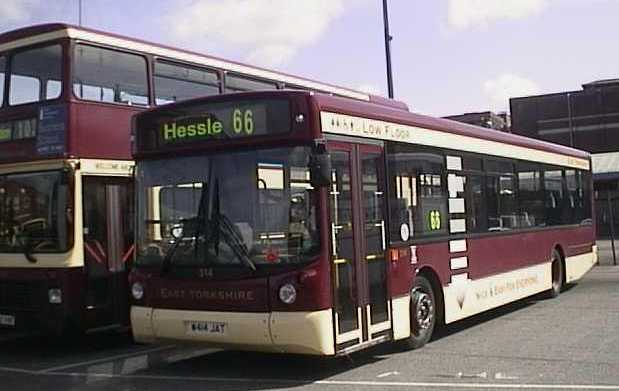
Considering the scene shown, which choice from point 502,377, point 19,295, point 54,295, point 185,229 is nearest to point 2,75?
point 19,295

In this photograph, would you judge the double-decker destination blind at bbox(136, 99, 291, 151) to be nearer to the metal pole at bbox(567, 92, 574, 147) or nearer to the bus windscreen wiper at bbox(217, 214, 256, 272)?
the bus windscreen wiper at bbox(217, 214, 256, 272)

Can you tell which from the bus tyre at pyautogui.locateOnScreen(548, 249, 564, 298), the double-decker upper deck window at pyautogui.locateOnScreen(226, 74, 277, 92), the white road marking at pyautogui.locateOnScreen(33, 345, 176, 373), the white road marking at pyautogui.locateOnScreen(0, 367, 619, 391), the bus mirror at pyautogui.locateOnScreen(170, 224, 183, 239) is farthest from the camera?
the bus tyre at pyautogui.locateOnScreen(548, 249, 564, 298)

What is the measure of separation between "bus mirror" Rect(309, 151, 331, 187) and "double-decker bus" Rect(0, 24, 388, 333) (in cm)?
410

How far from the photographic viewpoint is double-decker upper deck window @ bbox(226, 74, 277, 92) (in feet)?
42.6

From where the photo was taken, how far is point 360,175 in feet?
30.0

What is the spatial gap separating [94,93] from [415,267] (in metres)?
4.90

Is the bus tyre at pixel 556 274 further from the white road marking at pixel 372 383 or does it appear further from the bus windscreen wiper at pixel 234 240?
the bus windscreen wiper at pixel 234 240

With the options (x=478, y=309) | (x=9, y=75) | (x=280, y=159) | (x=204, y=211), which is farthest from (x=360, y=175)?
(x=9, y=75)

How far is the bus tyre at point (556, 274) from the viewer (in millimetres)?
15702

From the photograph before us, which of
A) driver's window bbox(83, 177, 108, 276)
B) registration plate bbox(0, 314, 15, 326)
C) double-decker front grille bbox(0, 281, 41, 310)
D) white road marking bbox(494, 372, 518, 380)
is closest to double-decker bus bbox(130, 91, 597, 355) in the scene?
white road marking bbox(494, 372, 518, 380)

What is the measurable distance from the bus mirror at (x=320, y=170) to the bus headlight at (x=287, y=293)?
104 centimetres

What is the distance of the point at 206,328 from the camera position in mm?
8484

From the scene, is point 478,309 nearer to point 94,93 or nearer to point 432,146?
point 432,146

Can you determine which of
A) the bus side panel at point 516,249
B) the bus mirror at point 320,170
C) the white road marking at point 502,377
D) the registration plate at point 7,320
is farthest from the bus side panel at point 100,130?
the white road marking at point 502,377
